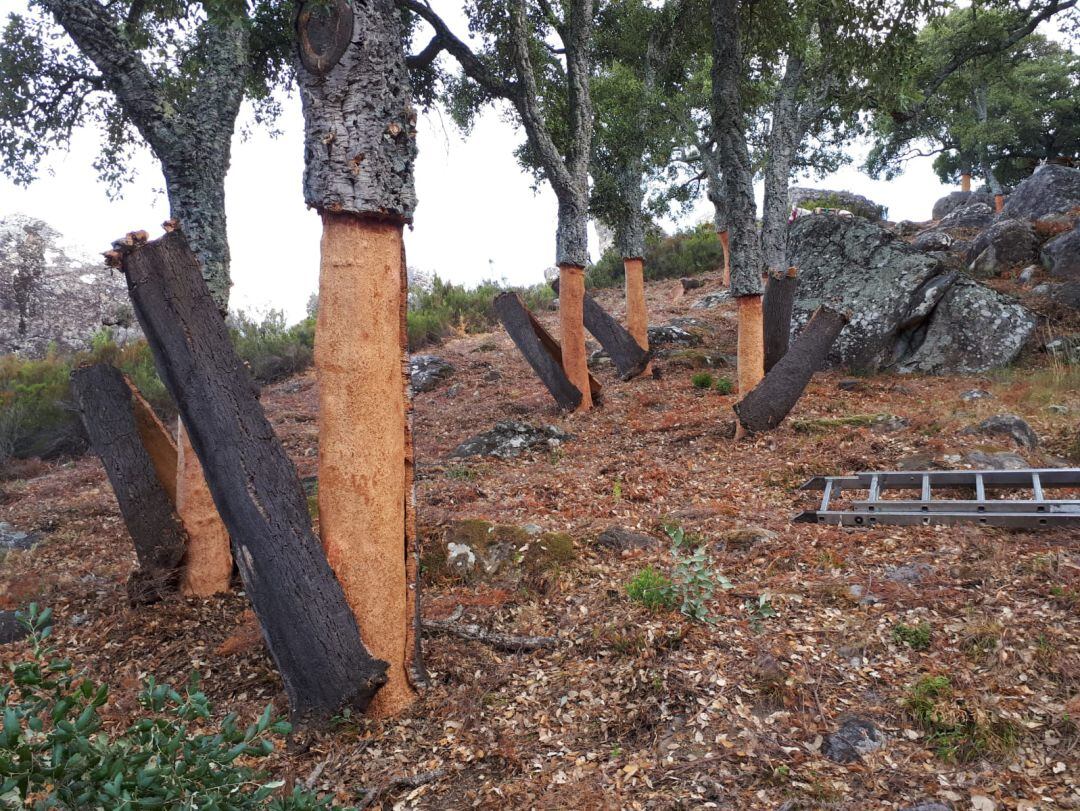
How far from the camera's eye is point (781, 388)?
7.54m

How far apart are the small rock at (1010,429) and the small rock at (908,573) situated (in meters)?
3.06

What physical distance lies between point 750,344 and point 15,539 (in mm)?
7884

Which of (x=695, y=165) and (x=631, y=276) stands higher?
(x=695, y=165)

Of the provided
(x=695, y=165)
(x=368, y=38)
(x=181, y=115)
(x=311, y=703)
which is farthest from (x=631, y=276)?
(x=695, y=165)

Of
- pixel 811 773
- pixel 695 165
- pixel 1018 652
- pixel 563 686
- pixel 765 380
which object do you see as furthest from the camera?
pixel 695 165

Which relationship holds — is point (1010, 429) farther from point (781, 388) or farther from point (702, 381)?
point (702, 381)

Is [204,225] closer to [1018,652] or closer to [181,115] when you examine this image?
[181,115]

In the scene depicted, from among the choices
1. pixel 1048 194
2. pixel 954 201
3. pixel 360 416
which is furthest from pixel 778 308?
pixel 954 201

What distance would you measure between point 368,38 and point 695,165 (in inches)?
838

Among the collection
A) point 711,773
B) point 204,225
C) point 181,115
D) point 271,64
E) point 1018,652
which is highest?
point 271,64

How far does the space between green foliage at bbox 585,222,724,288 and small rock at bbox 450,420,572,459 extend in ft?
50.5

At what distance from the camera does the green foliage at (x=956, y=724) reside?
107 inches

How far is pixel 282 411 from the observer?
40.0ft

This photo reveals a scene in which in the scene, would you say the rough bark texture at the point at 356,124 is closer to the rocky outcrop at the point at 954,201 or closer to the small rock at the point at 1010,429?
the small rock at the point at 1010,429
